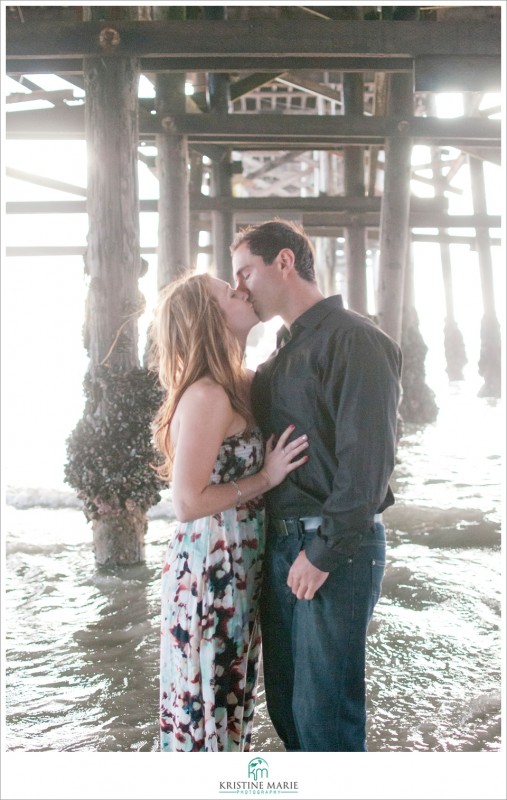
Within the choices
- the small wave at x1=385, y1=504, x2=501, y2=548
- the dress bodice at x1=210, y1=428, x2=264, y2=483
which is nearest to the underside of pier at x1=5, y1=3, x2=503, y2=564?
the small wave at x1=385, y1=504, x2=501, y2=548

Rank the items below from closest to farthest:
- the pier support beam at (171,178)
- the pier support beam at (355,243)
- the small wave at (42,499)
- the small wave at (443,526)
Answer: the small wave at (443,526), the pier support beam at (171,178), the small wave at (42,499), the pier support beam at (355,243)

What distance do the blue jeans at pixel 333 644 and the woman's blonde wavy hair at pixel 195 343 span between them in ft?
1.61

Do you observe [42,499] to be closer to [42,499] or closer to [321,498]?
[42,499]

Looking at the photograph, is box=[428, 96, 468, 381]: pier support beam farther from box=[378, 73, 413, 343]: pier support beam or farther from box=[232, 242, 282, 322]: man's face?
box=[232, 242, 282, 322]: man's face

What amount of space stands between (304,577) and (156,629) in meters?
2.37

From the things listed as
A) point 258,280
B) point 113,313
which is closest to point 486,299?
point 113,313

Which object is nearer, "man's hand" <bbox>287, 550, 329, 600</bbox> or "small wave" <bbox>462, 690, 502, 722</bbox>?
"man's hand" <bbox>287, 550, 329, 600</bbox>

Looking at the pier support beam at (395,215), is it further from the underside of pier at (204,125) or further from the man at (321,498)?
the man at (321,498)

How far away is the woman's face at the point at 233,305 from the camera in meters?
2.24

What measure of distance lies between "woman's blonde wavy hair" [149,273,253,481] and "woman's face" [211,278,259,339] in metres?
0.03

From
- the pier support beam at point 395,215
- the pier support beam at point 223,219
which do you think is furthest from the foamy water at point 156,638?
the pier support beam at point 223,219

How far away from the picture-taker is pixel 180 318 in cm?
222

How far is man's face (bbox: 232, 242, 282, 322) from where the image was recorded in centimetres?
227

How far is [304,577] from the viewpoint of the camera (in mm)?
1997
